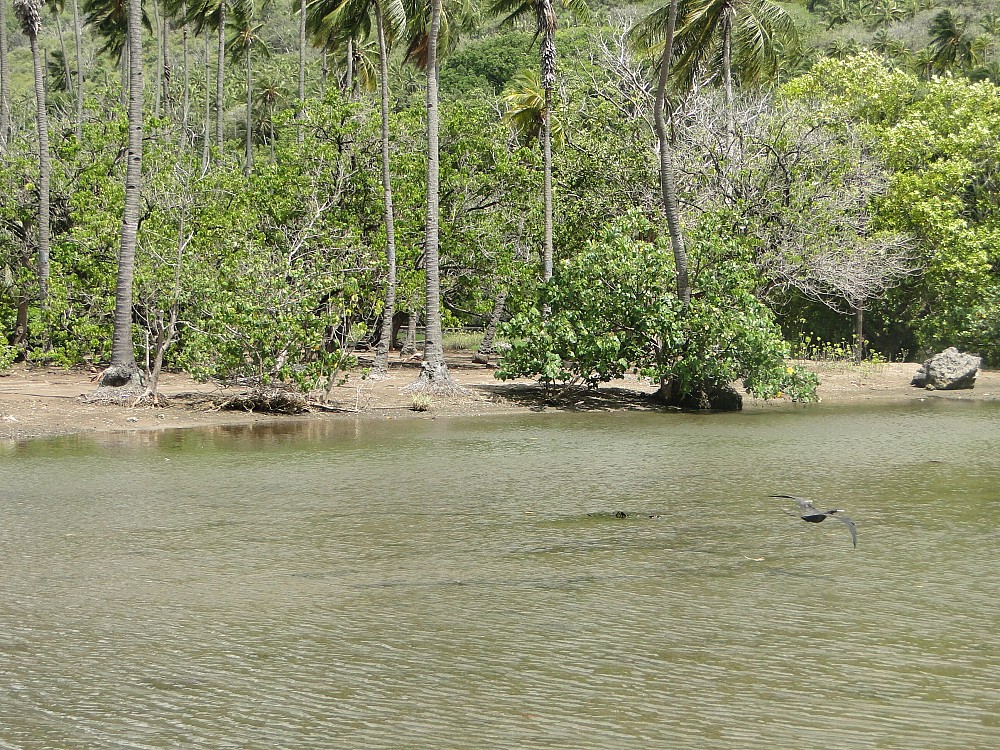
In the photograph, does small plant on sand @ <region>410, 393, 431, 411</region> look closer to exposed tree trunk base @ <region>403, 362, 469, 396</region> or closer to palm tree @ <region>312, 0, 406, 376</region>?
exposed tree trunk base @ <region>403, 362, 469, 396</region>

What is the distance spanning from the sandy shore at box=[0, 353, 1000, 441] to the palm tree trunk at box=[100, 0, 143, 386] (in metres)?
0.76

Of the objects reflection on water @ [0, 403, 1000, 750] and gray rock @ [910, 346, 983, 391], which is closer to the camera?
reflection on water @ [0, 403, 1000, 750]

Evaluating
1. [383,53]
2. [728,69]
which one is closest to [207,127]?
[383,53]

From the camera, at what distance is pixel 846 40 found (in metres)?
53.4

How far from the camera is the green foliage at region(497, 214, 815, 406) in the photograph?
1984 cm

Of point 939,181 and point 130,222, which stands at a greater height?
point 939,181

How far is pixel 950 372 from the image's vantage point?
987 inches

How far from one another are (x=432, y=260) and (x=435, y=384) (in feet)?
8.05

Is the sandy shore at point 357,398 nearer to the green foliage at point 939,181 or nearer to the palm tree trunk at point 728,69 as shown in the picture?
the green foliage at point 939,181

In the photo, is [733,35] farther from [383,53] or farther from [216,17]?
[216,17]

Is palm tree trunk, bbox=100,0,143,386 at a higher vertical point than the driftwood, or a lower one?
higher

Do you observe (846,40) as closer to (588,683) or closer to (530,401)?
(530,401)

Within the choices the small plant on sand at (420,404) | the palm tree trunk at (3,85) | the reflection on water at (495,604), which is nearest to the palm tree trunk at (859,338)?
the small plant on sand at (420,404)

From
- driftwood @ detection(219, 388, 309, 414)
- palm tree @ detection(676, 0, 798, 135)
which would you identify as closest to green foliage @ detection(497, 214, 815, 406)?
driftwood @ detection(219, 388, 309, 414)
